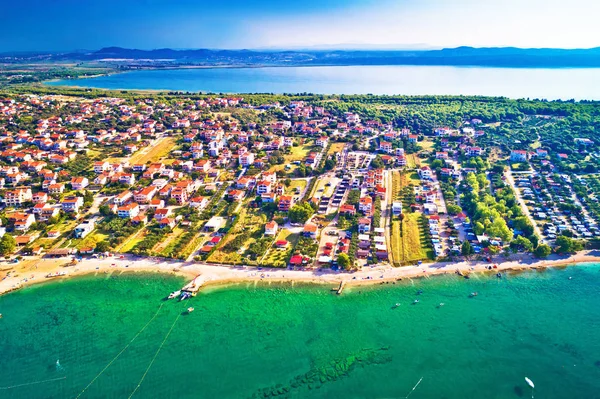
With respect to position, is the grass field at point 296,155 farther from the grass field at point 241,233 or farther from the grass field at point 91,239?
the grass field at point 91,239

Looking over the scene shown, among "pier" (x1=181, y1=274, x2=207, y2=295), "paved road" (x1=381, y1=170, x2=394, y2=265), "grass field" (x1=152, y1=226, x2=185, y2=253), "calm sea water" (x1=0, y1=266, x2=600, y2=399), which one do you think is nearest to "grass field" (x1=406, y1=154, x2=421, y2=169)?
"paved road" (x1=381, y1=170, x2=394, y2=265)

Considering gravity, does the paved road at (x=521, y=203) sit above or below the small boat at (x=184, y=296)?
above

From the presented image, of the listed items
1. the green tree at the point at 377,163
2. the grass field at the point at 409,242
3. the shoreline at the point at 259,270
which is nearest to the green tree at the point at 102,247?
the shoreline at the point at 259,270

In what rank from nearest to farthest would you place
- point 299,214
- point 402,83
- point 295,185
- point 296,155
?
point 299,214 < point 295,185 < point 296,155 < point 402,83

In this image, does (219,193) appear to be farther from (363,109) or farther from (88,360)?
(363,109)

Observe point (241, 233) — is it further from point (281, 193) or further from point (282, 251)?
point (281, 193)

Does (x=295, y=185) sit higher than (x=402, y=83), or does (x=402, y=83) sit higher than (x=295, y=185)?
(x=402, y=83)

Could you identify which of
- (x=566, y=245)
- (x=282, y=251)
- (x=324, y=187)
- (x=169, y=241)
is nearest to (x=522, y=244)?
(x=566, y=245)
